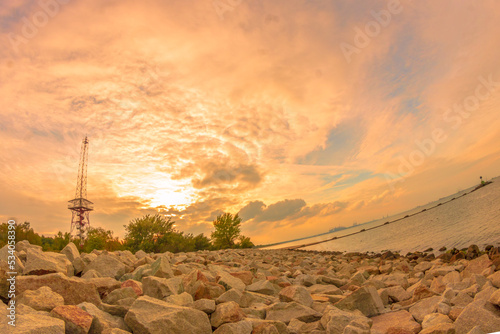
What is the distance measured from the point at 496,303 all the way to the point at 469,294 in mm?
991

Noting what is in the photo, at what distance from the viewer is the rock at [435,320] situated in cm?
342

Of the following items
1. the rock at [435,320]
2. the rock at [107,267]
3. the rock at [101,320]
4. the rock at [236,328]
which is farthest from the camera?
the rock at [107,267]

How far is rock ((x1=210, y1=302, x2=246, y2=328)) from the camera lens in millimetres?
3506

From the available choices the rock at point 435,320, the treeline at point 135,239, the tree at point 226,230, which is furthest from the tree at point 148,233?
the rock at point 435,320

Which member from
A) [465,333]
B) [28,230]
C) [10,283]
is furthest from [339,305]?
[28,230]

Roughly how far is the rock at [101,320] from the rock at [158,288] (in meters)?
0.83

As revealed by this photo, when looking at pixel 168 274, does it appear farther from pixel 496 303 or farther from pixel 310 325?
pixel 496 303

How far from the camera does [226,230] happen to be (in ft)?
111

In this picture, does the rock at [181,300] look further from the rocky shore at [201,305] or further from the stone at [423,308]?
the stone at [423,308]

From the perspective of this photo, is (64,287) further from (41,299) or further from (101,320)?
(101,320)

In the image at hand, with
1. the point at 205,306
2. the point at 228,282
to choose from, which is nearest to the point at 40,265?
the point at 205,306

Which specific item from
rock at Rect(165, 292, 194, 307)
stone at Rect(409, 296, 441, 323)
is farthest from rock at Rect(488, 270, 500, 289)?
rock at Rect(165, 292, 194, 307)

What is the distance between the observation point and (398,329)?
11.4 feet

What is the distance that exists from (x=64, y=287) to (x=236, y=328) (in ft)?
7.34
